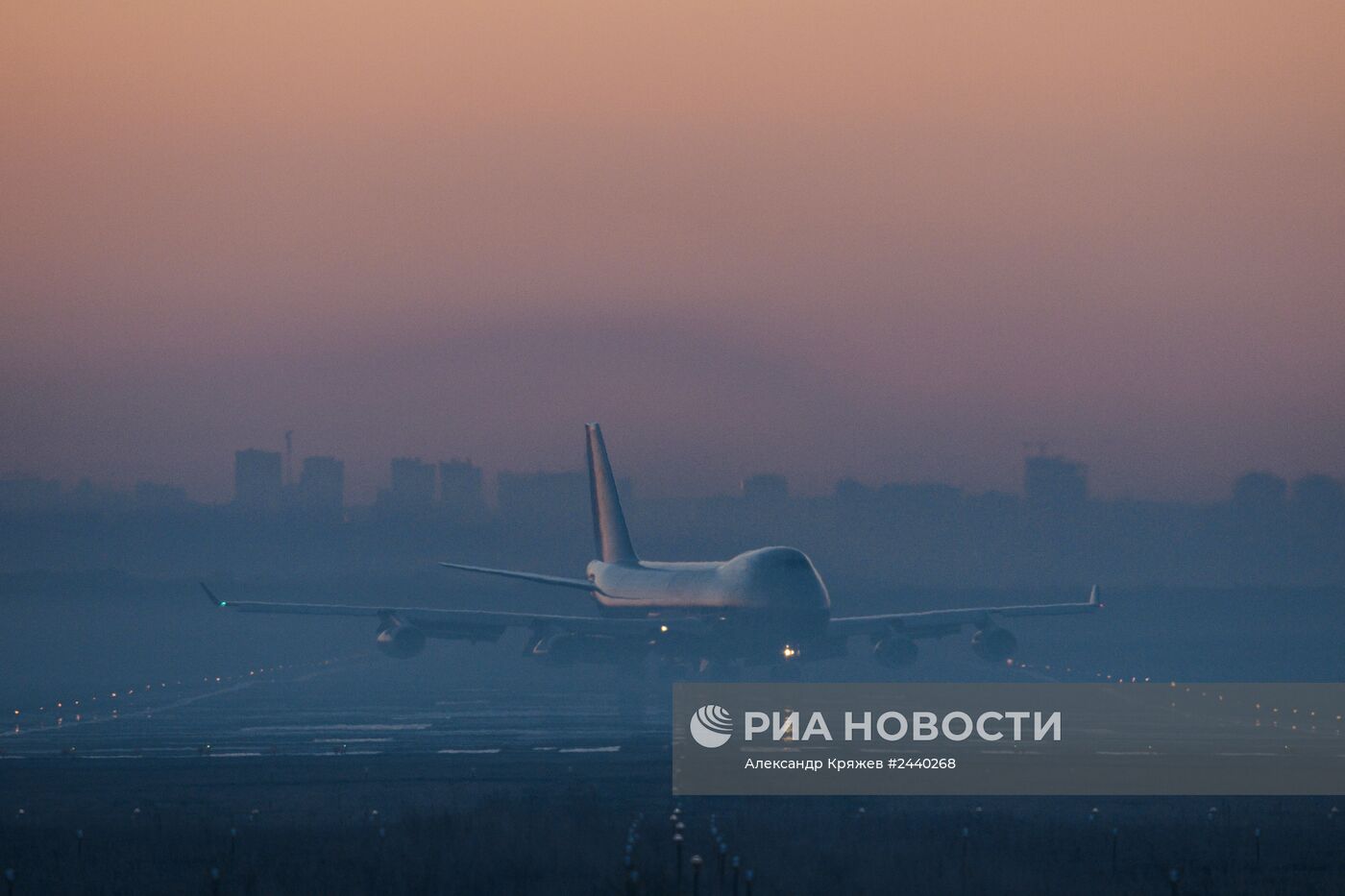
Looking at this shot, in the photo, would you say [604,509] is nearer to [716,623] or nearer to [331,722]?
[716,623]

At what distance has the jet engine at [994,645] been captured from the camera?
88.2 m

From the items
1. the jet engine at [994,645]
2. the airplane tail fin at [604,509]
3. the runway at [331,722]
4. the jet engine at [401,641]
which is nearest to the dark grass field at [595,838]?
the runway at [331,722]

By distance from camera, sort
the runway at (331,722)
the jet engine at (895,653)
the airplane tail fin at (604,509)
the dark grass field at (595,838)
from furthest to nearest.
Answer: the airplane tail fin at (604,509) < the jet engine at (895,653) < the runway at (331,722) < the dark grass field at (595,838)

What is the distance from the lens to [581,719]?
7538 centimetres

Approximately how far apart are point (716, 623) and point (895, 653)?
10826 millimetres

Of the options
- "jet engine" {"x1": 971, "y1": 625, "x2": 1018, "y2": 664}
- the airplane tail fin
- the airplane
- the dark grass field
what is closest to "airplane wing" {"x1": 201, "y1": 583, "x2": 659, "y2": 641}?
the airplane

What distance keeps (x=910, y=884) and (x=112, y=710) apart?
206 ft

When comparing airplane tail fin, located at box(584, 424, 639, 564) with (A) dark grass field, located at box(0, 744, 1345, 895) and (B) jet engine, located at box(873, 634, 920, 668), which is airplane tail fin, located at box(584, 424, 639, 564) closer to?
(B) jet engine, located at box(873, 634, 920, 668)

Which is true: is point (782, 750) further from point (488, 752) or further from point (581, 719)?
point (581, 719)

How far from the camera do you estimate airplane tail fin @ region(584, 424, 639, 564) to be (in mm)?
112438

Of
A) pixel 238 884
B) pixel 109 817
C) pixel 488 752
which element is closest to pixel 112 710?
pixel 488 752

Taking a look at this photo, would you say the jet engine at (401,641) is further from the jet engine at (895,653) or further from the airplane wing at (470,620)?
the jet engine at (895,653)

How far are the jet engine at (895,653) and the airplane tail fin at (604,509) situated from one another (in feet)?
81.9

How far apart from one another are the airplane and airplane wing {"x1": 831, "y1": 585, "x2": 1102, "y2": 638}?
65 mm
